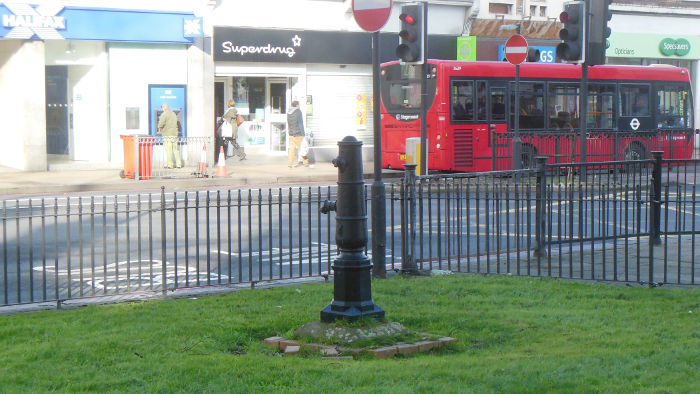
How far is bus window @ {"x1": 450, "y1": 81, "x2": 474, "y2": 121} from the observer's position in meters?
23.0

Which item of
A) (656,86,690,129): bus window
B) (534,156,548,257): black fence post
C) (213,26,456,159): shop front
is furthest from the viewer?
(213,26,456,159): shop front

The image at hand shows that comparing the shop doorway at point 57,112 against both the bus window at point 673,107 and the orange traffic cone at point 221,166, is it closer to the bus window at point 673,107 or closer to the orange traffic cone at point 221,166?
the orange traffic cone at point 221,166

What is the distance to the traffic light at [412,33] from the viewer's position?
16.2 meters

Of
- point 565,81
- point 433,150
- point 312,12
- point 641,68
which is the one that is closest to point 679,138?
point 641,68

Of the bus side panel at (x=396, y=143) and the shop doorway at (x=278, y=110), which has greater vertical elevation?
the shop doorway at (x=278, y=110)

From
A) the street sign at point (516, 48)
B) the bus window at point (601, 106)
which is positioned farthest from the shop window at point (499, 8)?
the street sign at point (516, 48)

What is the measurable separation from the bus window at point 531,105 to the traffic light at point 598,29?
5.17m

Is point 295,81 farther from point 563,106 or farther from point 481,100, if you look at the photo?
point 563,106

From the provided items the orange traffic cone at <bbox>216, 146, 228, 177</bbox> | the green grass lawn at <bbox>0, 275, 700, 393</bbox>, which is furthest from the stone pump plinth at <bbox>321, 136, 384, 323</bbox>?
the orange traffic cone at <bbox>216, 146, 228, 177</bbox>

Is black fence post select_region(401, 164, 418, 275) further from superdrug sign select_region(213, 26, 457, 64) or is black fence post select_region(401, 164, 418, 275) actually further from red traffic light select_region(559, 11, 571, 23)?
superdrug sign select_region(213, 26, 457, 64)

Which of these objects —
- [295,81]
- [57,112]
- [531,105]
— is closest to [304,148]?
[295,81]

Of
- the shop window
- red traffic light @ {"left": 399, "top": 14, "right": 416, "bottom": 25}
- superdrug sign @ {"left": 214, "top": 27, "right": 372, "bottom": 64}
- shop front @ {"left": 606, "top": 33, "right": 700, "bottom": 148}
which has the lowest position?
red traffic light @ {"left": 399, "top": 14, "right": 416, "bottom": 25}

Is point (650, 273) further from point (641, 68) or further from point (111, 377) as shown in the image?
point (641, 68)

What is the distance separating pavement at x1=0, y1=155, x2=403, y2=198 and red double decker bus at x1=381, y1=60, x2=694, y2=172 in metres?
2.47
